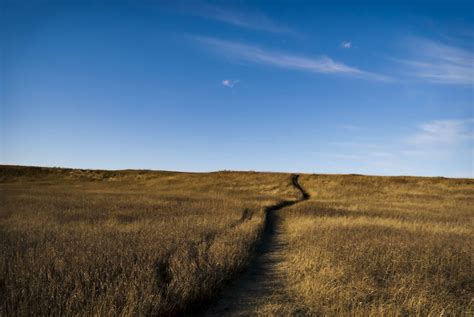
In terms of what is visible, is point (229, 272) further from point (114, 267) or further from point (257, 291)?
point (114, 267)

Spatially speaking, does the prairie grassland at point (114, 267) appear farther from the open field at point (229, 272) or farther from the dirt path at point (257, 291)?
the dirt path at point (257, 291)

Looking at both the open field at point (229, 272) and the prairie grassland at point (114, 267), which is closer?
the prairie grassland at point (114, 267)

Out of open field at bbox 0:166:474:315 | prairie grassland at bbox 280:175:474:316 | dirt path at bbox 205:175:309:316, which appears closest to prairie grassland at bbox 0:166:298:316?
open field at bbox 0:166:474:315

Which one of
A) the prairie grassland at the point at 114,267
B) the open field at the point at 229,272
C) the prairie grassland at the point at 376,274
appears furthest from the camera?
the prairie grassland at the point at 376,274

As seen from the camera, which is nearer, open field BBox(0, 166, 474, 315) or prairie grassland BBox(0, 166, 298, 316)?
prairie grassland BBox(0, 166, 298, 316)

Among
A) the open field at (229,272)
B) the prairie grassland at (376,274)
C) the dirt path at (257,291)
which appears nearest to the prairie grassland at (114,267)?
the open field at (229,272)

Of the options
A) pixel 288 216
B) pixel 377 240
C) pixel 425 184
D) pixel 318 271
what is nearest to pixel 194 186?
pixel 288 216

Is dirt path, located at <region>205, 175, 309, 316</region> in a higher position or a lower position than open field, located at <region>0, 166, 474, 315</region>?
lower

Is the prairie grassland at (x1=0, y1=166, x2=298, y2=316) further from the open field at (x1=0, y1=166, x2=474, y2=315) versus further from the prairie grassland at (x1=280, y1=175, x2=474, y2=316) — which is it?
the prairie grassland at (x1=280, y1=175, x2=474, y2=316)

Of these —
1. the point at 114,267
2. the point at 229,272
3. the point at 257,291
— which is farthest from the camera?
the point at 229,272

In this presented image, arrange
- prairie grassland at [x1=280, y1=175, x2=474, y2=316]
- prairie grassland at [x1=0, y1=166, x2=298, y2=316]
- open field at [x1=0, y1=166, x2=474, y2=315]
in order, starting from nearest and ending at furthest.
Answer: prairie grassland at [x1=0, y1=166, x2=298, y2=316]
open field at [x1=0, y1=166, x2=474, y2=315]
prairie grassland at [x1=280, y1=175, x2=474, y2=316]

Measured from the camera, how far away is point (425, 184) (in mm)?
46062

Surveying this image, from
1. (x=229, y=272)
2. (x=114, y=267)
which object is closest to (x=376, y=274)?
(x=229, y=272)

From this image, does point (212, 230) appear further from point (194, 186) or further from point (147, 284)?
point (194, 186)
